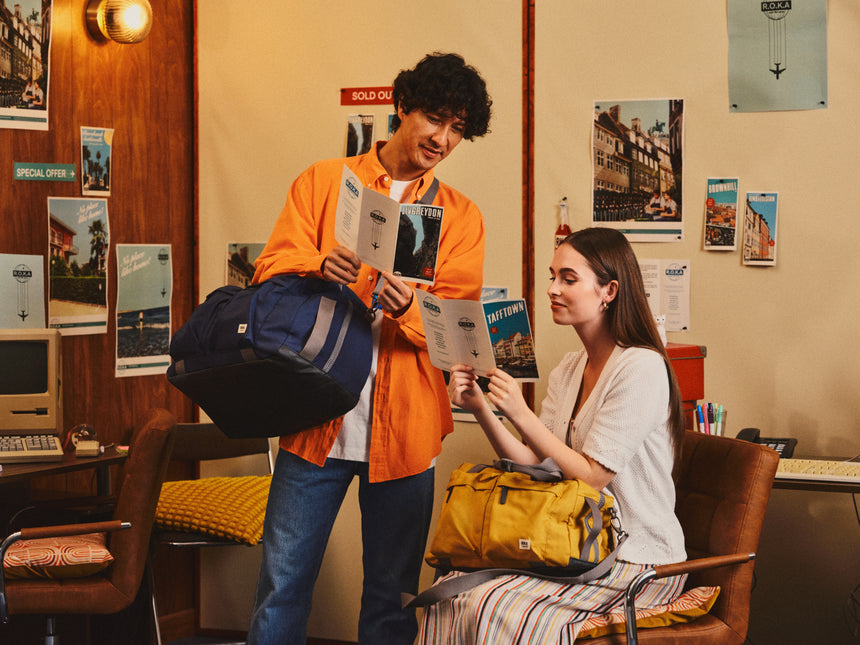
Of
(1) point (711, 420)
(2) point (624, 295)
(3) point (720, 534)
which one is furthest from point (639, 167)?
(3) point (720, 534)

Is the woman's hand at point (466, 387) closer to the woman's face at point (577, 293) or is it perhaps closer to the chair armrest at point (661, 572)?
the woman's face at point (577, 293)

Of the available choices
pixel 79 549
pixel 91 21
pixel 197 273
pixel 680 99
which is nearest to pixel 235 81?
pixel 91 21

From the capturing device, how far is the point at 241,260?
Answer: 11.0ft

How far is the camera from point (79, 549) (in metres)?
2.27

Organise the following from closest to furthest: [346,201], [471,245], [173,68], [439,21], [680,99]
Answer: [346,201]
[471,245]
[680,99]
[439,21]
[173,68]

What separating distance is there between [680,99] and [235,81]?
1699mm

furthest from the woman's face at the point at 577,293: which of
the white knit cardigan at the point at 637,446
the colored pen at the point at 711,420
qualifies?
the colored pen at the point at 711,420

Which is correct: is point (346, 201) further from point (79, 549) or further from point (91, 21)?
point (91, 21)

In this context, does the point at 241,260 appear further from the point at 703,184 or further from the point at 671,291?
the point at 703,184

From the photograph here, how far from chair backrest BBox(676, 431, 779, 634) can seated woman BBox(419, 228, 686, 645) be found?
0.30ft

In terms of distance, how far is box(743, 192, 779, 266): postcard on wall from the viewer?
280cm

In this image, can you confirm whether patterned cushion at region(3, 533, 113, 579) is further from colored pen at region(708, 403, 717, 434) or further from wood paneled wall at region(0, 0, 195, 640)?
colored pen at region(708, 403, 717, 434)

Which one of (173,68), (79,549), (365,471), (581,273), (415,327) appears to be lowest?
(79,549)

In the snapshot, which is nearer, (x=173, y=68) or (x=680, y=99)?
(x=680, y=99)
